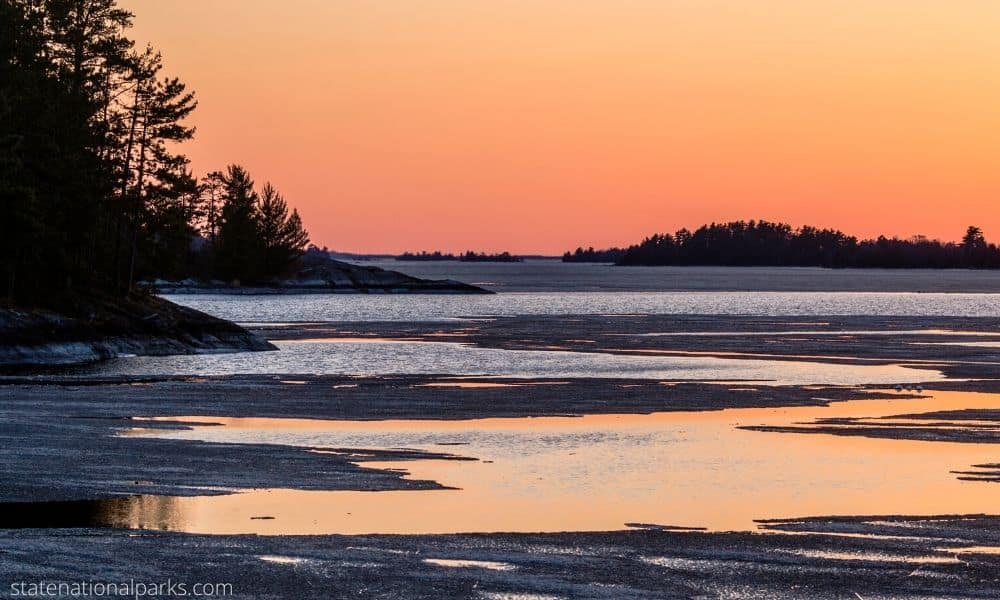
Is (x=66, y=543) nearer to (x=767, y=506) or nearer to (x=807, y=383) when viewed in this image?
(x=767, y=506)

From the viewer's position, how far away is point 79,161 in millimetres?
57094

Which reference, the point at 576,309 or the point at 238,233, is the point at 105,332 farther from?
the point at 238,233

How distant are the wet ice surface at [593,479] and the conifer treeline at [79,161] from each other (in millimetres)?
27885

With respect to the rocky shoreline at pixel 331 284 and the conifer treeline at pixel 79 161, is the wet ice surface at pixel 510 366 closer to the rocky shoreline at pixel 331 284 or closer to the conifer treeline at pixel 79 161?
the conifer treeline at pixel 79 161

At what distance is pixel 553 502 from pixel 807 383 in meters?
22.3

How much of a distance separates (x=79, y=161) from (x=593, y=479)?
140 ft

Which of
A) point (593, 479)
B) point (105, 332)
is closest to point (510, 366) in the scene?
point (105, 332)

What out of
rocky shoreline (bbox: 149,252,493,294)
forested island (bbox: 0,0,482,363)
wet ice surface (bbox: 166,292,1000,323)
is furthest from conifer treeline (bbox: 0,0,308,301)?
rocky shoreline (bbox: 149,252,493,294)

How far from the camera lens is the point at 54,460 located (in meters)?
21.2

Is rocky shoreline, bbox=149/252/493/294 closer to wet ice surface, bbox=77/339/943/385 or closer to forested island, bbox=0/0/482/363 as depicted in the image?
forested island, bbox=0/0/482/363

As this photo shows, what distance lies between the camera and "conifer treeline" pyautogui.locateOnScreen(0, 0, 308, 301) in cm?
5253

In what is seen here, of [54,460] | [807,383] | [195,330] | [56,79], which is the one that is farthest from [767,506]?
[56,79]

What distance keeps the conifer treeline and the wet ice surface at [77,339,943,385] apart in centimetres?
765

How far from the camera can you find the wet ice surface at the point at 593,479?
1686 cm
